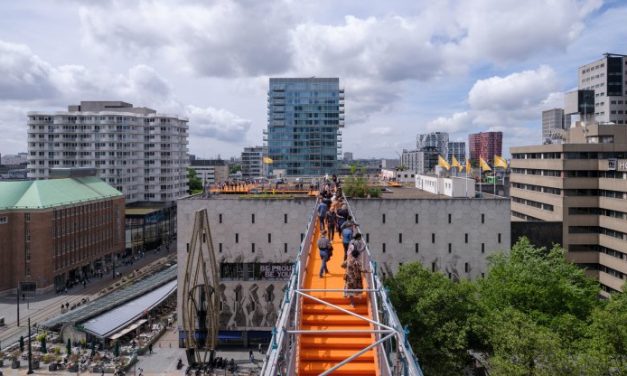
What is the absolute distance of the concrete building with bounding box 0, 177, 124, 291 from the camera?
65.6 m

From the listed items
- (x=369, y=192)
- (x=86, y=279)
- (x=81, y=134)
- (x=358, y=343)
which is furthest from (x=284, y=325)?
(x=81, y=134)

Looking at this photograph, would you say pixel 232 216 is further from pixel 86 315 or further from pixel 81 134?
pixel 81 134

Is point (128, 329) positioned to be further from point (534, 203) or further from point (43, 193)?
point (534, 203)

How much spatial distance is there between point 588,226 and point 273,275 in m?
35.0

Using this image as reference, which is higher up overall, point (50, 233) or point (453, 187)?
point (453, 187)

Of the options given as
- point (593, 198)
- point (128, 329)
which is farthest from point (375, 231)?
point (128, 329)

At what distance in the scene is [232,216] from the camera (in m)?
47.8

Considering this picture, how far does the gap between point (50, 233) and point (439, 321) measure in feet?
188

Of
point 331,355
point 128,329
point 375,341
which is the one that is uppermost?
point 375,341

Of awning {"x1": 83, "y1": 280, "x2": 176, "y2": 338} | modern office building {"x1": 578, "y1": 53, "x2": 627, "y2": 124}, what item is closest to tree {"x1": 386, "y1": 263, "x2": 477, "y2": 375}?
awning {"x1": 83, "y1": 280, "x2": 176, "y2": 338}

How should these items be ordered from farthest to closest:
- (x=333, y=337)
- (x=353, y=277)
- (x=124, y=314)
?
(x=124, y=314), (x=353, y=277), (x=333, y=337)

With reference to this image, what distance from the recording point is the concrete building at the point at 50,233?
65.6 metres

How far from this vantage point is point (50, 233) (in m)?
67.6

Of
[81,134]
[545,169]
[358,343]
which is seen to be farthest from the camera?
[81,134]
